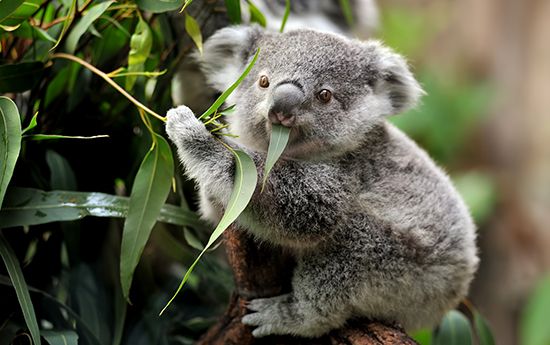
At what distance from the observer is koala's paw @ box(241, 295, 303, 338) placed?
101 inches

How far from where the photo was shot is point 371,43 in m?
2.93

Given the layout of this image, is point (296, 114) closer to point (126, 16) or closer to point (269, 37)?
point (269, 37)

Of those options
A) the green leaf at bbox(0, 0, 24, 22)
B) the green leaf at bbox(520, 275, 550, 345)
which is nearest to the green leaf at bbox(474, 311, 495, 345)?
the green leaf at bbox(0, 0, 24, 22)

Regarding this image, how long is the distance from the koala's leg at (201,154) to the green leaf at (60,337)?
2.62 ft

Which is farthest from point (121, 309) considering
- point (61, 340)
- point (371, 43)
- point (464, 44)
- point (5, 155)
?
point (464, 44)

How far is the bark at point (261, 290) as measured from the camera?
8.31ft

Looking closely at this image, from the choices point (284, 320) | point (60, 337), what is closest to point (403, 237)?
point (284, 320)

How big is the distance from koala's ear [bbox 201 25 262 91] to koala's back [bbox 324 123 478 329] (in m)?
0.66

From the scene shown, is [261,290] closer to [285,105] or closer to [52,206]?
[285,105]

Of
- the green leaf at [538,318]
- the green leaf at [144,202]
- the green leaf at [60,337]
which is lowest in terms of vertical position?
the green leaf at [538,318]

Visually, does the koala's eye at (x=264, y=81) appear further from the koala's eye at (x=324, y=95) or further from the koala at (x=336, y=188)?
the koala's eye at (x=324, y=95)

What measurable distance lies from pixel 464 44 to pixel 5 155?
316 inches

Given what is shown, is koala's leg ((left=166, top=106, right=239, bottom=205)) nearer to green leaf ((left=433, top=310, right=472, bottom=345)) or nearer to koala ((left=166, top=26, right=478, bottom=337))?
koala ((left=166, top=26, right=478, bottom=337))

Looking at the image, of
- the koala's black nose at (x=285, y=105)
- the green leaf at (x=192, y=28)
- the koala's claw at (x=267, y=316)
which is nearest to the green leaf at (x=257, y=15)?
the green leaf at (x=192, y=28)
